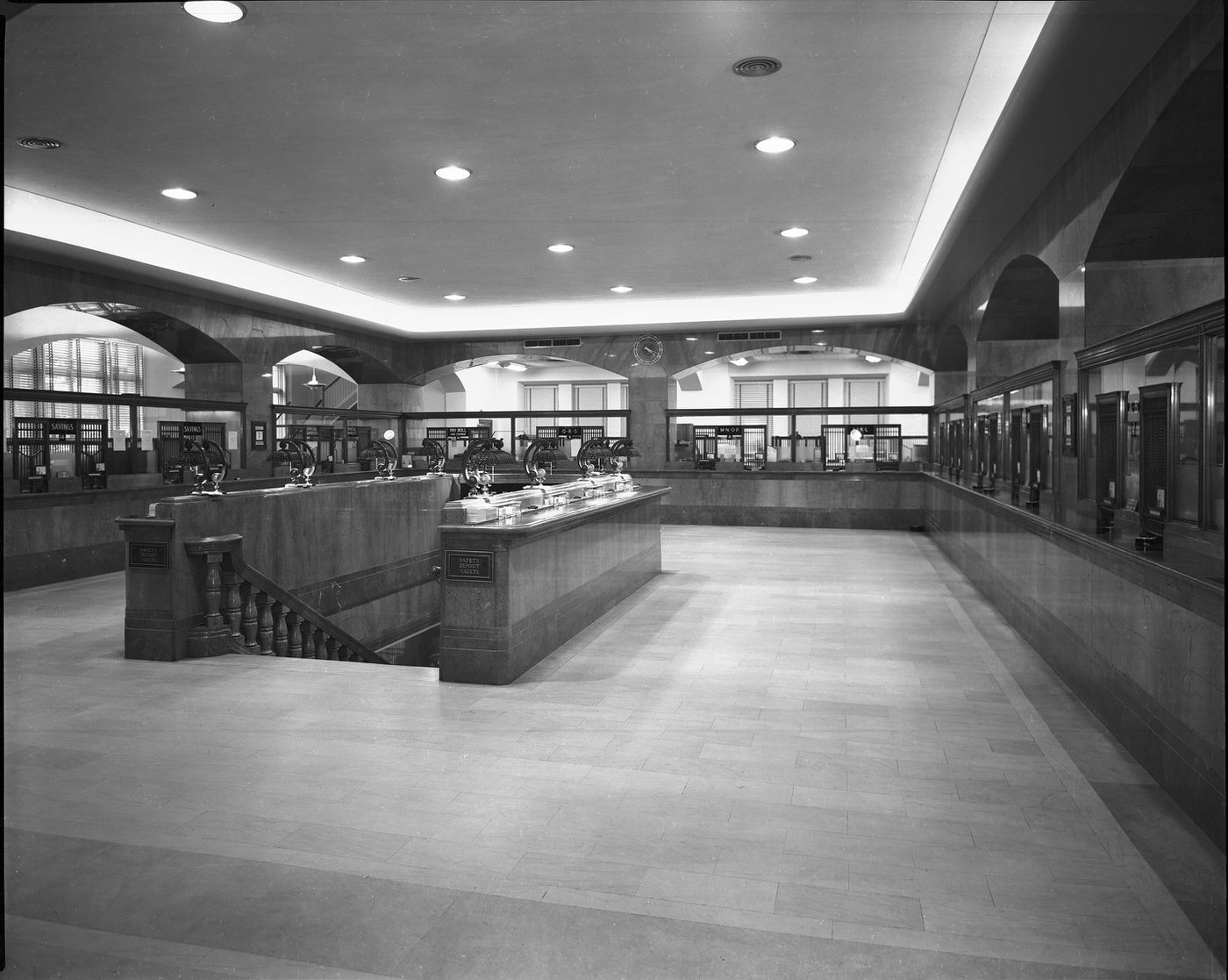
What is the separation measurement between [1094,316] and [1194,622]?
300 cm

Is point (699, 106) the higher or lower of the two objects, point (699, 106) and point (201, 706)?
the higher

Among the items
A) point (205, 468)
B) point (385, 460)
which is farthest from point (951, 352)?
point (205, 468)

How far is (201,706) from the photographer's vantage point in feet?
16.1

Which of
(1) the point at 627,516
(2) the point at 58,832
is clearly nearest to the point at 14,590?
(1) the point at 627,516

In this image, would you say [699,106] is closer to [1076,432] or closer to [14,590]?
[1076,432]

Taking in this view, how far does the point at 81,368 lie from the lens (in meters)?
16.3

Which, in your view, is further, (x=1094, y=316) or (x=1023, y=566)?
(x=1023, y=566)

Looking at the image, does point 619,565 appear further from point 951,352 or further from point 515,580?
point 951,352

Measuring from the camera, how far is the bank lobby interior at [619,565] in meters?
2.86

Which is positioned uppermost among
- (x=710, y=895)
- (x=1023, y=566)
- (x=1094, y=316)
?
(x=1094, y=316)

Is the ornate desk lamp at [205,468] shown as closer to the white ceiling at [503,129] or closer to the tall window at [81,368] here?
the white ceiling at [503,129]

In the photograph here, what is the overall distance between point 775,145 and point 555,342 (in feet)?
32.4

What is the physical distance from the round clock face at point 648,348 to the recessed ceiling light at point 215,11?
1170cm

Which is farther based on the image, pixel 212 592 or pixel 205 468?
pixel 205 468
